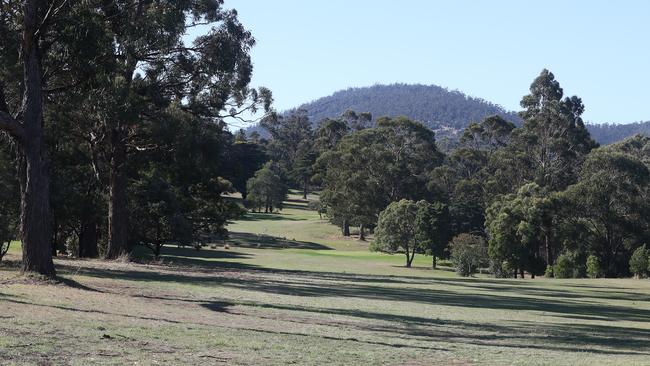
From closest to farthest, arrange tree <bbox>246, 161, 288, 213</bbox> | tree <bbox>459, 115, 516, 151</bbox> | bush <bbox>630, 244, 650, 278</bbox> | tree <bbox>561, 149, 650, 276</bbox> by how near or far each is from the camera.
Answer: bush <bbox>630, 244, 650, 278</bbox>
tree <bbox>561, 149, 650, 276</bbox>
tree <bbox>246, 161, 288, 213</bbox>
tree <bbox>459, 115, 516, 151</bbox>

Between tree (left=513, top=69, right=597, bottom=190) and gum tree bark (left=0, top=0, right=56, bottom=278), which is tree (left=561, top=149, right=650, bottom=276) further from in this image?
gum tree bark (left=0, top=0, right=56, bottom=278)

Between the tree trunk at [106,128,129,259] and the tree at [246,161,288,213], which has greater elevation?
the tree at [246,161,288,213]

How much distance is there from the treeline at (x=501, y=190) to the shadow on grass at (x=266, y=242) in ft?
23.9

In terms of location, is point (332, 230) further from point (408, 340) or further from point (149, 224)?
point (408, 340)

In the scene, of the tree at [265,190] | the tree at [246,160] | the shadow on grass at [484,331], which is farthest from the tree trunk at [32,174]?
the tree at [265,190]

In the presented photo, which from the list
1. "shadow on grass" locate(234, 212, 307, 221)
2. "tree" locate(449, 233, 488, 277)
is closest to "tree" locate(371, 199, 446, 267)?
"tree" locate(449, 233, 488, 277)

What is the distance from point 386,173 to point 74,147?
55826 mm

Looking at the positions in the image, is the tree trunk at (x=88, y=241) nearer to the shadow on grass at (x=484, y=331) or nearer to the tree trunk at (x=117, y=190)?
the tree trunk at (x=117, y=190)

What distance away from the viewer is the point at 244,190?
374 ft

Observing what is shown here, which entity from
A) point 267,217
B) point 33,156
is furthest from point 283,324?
point 267,217

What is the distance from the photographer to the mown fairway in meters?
11.4

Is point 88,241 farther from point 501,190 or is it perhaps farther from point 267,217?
point 267,217

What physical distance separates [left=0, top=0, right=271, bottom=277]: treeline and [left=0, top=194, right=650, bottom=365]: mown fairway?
373 centimetres

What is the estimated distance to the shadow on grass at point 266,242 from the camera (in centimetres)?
8019
